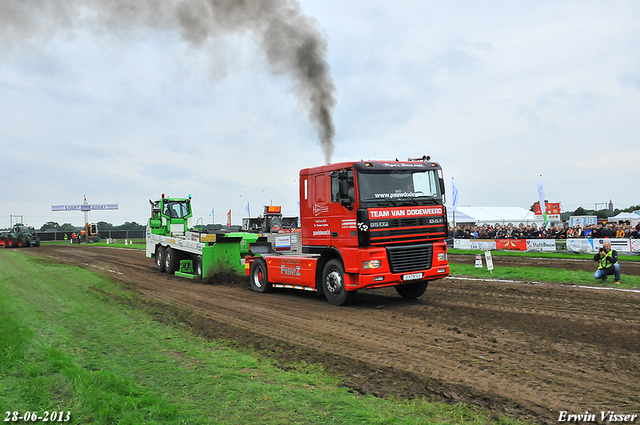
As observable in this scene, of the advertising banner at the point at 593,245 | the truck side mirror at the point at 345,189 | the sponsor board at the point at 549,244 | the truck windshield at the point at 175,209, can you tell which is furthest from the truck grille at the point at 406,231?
the advertising banner at the point at 593,245

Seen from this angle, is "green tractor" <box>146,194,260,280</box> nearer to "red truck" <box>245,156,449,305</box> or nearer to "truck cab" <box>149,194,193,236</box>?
"truck cab" <box>149,194,193,236</box>

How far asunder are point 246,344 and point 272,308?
10.4 feet

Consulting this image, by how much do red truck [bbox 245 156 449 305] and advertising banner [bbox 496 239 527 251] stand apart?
59.0 ft

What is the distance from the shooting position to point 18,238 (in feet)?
138

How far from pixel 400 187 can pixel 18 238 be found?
1703 inches

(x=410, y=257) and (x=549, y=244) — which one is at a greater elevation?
(x=410, y=257)

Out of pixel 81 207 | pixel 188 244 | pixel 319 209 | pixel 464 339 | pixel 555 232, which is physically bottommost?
pixel 464 339

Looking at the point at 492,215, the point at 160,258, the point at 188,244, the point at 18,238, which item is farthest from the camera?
the point at 492,215

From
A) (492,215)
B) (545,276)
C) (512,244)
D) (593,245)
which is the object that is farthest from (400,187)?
(492,215)

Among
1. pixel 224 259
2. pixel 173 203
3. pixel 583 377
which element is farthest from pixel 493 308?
pixel 173 203

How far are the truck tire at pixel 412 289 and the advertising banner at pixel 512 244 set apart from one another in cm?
1779

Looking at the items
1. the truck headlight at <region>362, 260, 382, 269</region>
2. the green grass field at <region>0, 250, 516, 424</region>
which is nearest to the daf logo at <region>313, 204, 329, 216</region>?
the truck headlight at <region>362, 260, 382, 269</region>

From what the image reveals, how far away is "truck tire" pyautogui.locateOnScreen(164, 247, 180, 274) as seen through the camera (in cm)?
1764

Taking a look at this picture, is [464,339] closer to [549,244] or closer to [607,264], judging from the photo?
[607,264]
